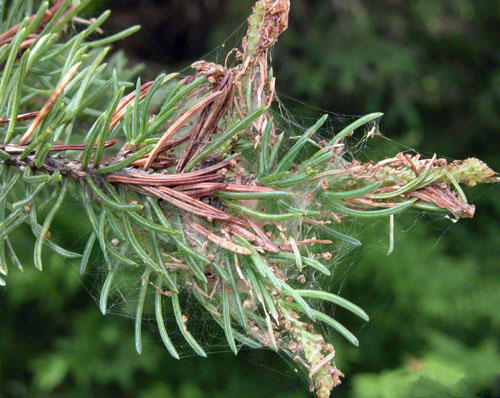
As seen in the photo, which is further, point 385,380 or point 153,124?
point 385,380

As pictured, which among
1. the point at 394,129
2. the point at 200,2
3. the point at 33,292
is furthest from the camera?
the point at 200,2

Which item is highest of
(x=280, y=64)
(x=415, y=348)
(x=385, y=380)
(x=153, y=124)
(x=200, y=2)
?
(x=153, y=124)

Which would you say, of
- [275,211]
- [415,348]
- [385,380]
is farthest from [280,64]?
[275,211]

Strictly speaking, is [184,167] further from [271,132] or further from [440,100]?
[440,100]

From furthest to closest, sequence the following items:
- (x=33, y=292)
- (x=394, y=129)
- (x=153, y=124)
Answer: (x=394, y=129) < (x=33, y=292) < (x=153, y=124)

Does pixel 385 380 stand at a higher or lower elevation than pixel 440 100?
lower

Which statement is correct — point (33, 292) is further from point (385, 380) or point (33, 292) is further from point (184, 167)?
point (184, 167)
